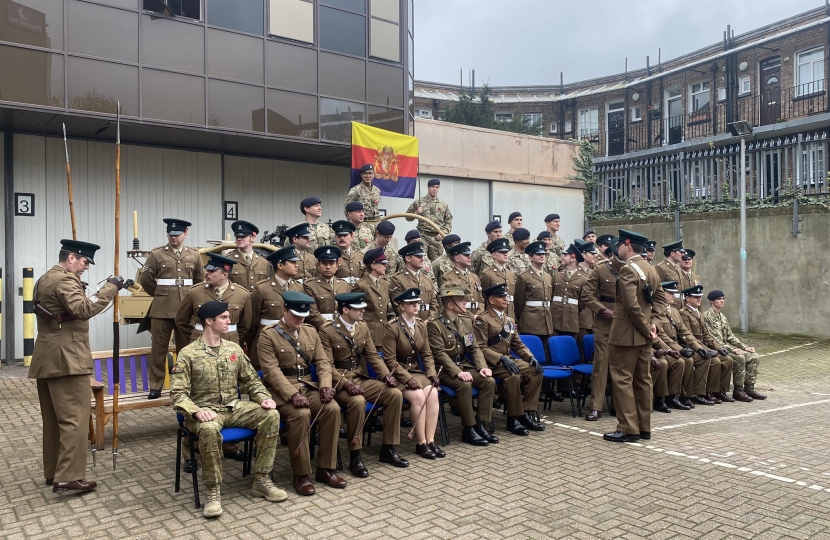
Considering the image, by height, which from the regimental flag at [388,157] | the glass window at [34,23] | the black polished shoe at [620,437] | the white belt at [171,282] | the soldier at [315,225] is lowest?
the black polished shoe at [620,437]

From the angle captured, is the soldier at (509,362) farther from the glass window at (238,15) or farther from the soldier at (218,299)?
the glass window at (238,15)

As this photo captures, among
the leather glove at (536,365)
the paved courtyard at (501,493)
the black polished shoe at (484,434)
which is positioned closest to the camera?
the paved courtyard at (501,493)

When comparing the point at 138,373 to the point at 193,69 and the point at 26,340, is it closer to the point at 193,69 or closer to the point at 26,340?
the point at 26,340

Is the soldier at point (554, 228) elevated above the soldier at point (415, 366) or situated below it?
above

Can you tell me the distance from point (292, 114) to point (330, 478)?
28.5 ft

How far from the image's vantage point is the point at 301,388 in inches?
217

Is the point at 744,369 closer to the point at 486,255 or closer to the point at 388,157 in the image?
the point at 486,255

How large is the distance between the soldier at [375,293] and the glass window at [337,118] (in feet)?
20.9

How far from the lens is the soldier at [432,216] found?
36.1 ft

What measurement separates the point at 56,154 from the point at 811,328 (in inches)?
585

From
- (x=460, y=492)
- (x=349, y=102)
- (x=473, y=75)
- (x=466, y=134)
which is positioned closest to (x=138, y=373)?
(x=460, y=492)

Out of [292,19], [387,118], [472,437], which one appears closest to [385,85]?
[387,118]

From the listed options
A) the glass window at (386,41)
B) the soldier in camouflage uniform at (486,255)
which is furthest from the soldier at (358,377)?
the glass window at (386,41)

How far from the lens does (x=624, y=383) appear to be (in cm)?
693
